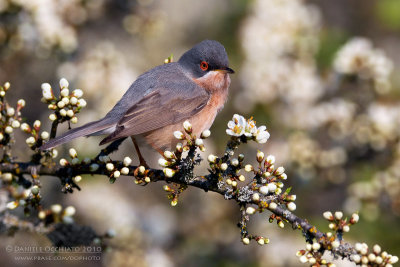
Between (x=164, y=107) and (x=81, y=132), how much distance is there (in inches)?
39.3

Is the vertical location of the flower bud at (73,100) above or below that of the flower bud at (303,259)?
above

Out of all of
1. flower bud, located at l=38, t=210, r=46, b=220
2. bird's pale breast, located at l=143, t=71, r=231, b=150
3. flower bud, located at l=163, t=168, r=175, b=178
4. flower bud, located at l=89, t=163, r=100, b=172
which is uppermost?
bird's pale breast, located at l=143, t=71, r=231, b=150

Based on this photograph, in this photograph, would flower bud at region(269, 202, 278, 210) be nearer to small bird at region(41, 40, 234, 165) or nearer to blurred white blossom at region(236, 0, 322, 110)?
small bird at region(41, 40, 234, 165)

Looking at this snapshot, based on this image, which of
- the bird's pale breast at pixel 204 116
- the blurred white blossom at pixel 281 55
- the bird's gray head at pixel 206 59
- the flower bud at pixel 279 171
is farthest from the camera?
the blurred white blossom at pixel 281 55

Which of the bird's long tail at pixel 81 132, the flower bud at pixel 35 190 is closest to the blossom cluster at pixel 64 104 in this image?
the bird's long tail at pixel 81 132

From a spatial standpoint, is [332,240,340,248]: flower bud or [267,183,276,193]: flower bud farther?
[267,183,276,193]: flower bud

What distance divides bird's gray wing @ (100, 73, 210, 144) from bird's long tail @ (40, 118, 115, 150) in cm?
14

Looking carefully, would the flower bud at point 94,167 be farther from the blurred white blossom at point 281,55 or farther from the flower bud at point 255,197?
the blurred white blossom at point 281,55

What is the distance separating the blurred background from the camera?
629 cm

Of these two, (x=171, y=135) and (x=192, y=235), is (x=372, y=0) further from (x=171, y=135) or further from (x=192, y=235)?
(x=171, y=135)

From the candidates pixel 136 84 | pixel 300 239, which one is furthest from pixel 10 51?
pixel 300 239

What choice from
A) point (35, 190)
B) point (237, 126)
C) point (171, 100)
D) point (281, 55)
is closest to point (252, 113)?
point (281, 55)

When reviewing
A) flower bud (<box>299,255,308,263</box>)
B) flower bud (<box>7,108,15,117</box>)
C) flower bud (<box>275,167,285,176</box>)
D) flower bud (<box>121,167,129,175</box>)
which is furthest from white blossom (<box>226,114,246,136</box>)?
flower bud (<box>7,108,15,117</box>)

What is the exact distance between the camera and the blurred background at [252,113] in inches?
248
